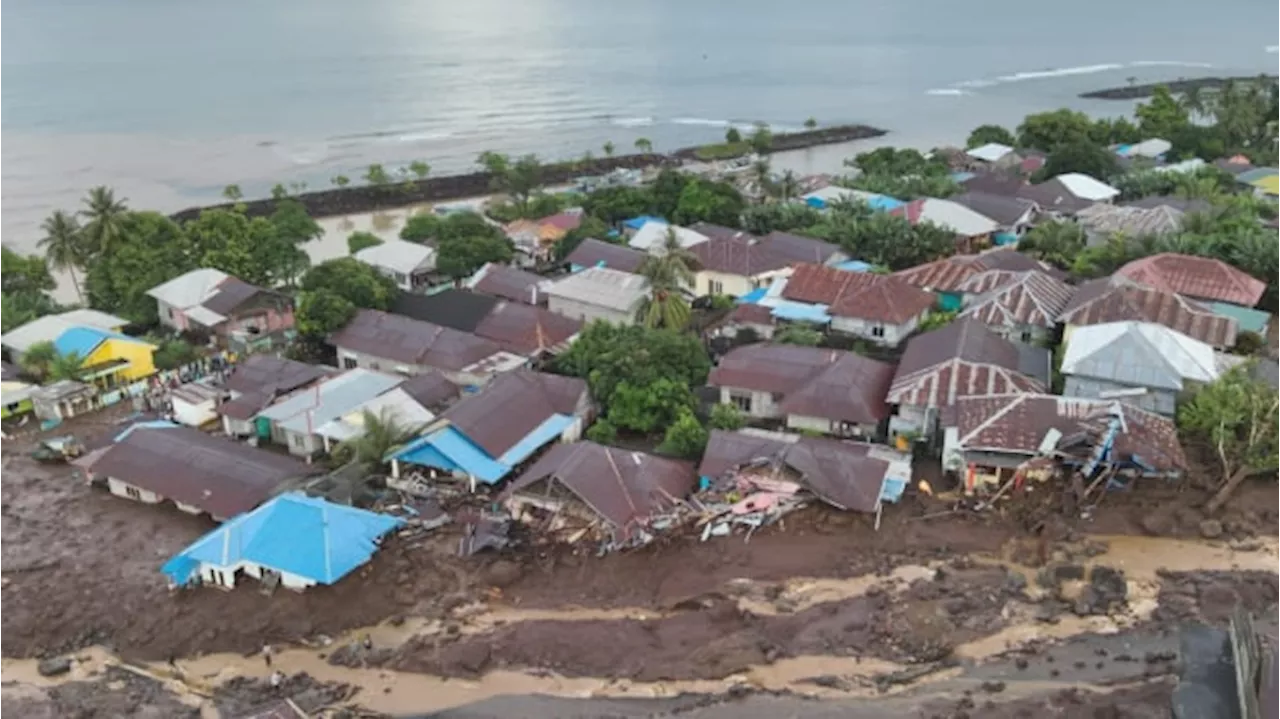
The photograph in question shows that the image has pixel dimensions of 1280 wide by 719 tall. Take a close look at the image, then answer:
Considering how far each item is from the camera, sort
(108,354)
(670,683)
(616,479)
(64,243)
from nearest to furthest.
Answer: (670,683) < (616,479) < (108,354) < (64,243)

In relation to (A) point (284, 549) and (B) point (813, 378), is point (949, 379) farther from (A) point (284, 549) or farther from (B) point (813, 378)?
(A) point (284, 549)

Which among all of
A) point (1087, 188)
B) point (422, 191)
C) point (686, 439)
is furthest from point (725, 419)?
point (422, 191)

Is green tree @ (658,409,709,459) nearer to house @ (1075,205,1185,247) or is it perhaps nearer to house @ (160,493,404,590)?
house @ (160,493,404,590)

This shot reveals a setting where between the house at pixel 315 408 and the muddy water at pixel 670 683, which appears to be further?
the house at pixel 315 408

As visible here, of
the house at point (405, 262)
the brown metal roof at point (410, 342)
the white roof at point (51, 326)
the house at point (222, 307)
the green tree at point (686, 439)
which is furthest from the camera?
the house at point (405, 262)

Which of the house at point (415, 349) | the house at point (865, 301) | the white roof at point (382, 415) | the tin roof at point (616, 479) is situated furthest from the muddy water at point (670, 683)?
the house at point (865, 301)

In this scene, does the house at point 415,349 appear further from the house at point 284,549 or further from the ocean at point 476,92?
the ocean at point 476,92

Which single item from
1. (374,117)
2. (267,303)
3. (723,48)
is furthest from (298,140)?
(723,48)

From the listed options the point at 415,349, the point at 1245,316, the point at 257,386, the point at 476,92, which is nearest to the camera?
the point at 257,386
